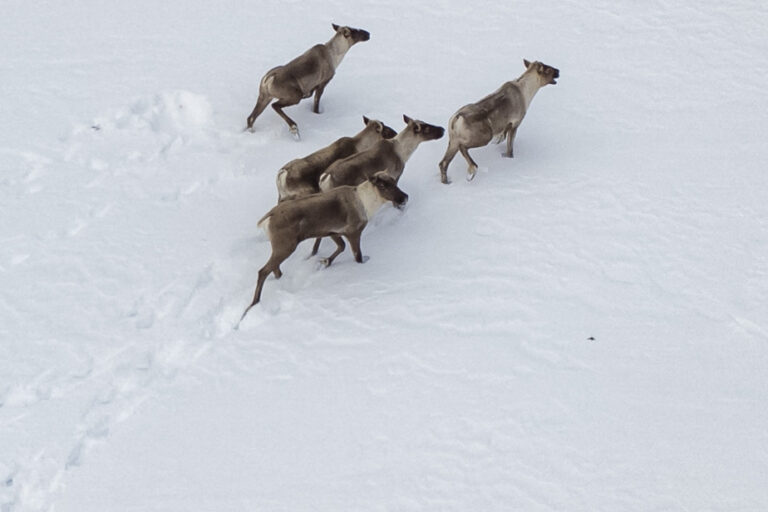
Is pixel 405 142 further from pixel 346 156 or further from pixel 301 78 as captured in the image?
Answer: pixel 301 78

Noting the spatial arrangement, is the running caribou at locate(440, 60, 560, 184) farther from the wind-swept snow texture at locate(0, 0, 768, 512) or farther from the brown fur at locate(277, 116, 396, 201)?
the brown fur at locate(277, 116, 396, 201)

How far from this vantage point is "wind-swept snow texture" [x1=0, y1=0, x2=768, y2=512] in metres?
5.32

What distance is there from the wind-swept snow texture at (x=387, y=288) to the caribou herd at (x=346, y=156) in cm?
31

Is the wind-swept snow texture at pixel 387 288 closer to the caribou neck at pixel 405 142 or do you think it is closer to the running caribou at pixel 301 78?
the running caribou at pixel 301 78

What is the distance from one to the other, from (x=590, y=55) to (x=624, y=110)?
4.36 feet

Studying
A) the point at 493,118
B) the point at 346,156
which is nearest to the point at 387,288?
the point at 346,156

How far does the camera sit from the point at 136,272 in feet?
22.3

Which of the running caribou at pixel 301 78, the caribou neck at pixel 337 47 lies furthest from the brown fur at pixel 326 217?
the caribou neck at pixel 337 47

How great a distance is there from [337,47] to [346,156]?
1787mm

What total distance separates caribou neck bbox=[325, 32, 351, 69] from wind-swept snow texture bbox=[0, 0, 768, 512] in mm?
515

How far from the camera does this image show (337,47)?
8.69 meters

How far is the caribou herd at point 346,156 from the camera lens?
21.2 feet

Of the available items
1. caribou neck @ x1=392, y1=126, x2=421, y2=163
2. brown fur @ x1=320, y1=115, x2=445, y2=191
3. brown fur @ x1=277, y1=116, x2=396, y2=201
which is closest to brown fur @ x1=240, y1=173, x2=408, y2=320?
brown fur @ x1=320, y1=115, x2=445, y2=191

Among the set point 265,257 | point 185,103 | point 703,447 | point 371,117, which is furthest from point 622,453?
point 185,103
